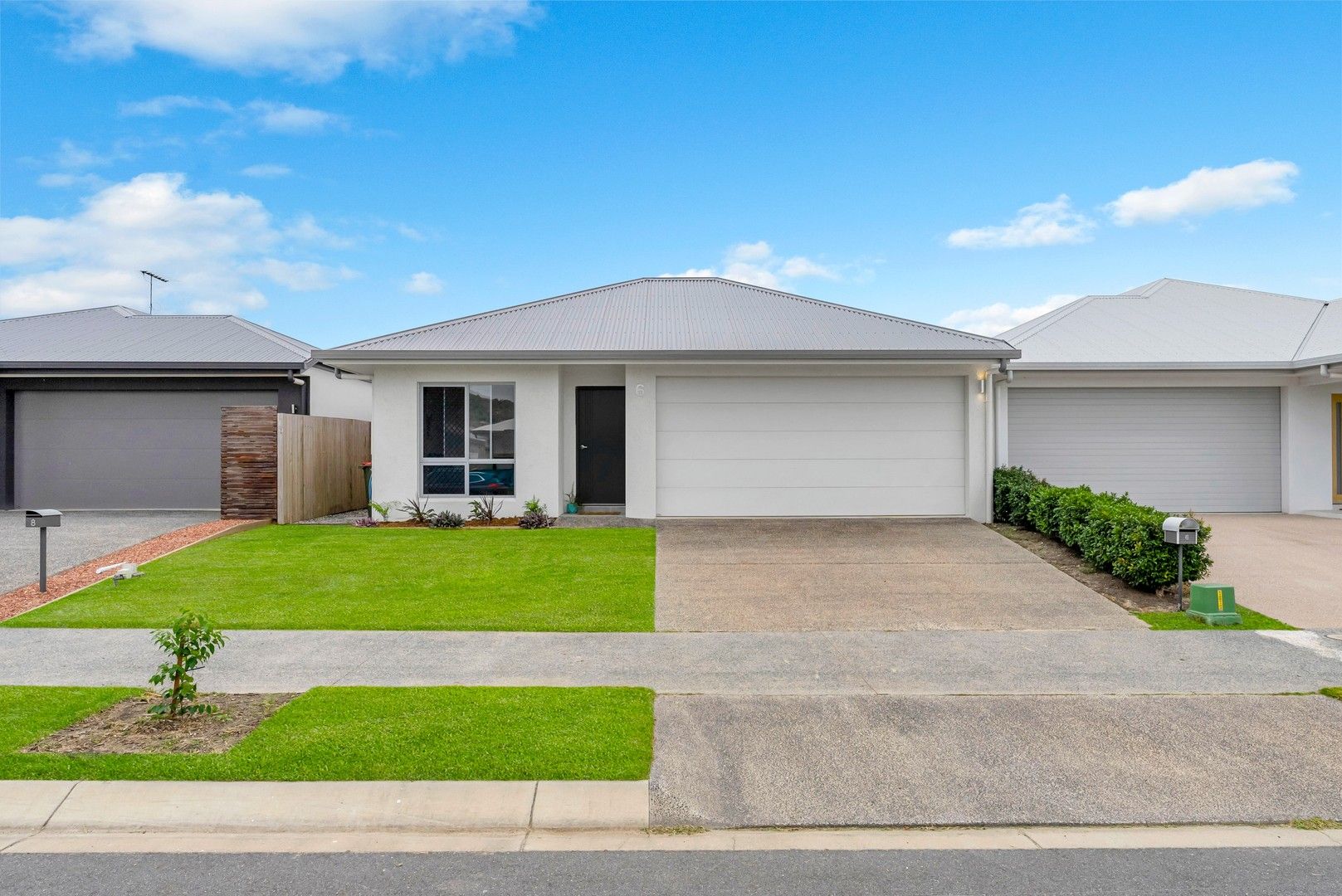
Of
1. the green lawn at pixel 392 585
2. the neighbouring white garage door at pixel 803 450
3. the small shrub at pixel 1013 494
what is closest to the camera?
the green lawn at pixel 392 585

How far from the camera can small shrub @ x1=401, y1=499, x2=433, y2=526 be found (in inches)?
500

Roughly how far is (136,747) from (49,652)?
2.81 m

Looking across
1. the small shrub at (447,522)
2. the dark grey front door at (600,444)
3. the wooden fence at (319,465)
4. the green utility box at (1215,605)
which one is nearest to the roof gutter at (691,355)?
the dark grey front door at (600,444)

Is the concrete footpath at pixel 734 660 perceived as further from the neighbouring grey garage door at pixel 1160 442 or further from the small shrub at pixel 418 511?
the neighbouring grey garage door at pixel 1160 442

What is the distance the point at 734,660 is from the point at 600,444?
26.9 ft

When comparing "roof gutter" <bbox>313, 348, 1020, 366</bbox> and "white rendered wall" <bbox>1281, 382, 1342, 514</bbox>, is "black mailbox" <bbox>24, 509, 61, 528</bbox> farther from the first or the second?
"white rendered wall" <bbox>1281, 382, 1342, 514</bbox>

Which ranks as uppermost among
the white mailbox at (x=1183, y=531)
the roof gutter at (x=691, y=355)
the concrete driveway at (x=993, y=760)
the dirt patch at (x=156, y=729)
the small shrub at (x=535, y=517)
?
the roof gutter at (x=691, y=355)

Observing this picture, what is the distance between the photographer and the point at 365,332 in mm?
15750

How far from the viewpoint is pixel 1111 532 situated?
8727 mm

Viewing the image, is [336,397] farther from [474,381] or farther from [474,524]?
[474,524]

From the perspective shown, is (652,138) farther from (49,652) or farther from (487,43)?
(49,652)

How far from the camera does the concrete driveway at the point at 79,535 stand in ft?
31.8

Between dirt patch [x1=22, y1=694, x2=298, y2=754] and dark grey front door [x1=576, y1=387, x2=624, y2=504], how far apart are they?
893 cm

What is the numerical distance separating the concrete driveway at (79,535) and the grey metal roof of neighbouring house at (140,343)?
2914 mm
